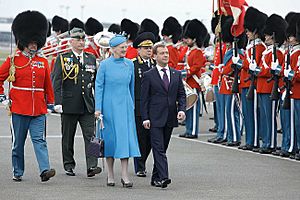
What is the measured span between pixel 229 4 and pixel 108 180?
6602 mm

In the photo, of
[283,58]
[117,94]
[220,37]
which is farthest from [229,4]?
[117,94]

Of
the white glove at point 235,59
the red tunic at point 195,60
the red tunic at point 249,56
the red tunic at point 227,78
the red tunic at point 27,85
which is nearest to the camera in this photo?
the red tunic at point 27,85

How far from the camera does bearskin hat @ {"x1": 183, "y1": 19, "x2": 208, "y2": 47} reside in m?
17.2

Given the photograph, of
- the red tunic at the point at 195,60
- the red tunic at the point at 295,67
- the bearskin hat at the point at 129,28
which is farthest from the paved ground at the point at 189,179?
the bearskin hat at the point at 129,28

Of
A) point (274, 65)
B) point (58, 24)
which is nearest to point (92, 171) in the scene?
point (274, 65)

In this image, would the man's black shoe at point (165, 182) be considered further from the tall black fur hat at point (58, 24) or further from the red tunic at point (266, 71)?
the tall black fur hat at point (58, 24)

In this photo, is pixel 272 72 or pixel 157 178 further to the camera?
pixel 272 72

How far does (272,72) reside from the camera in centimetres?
1384

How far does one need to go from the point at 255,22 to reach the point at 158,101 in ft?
14.0

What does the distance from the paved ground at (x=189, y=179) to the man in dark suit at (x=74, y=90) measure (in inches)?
16.5

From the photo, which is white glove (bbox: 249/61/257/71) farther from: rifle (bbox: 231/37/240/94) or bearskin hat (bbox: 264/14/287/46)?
rifle (bbox: 231/37/240/94)

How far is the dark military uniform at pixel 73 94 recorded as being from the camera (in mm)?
11805

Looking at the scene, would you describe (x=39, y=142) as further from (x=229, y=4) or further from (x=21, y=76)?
(x=229, y=4)

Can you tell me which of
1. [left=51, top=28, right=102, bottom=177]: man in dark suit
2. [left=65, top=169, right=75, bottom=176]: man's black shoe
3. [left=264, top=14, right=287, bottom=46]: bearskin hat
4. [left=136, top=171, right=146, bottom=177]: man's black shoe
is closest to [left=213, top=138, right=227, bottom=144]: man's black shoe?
[left=264, top=14, right=287, bottom=46]: bearskin hat
